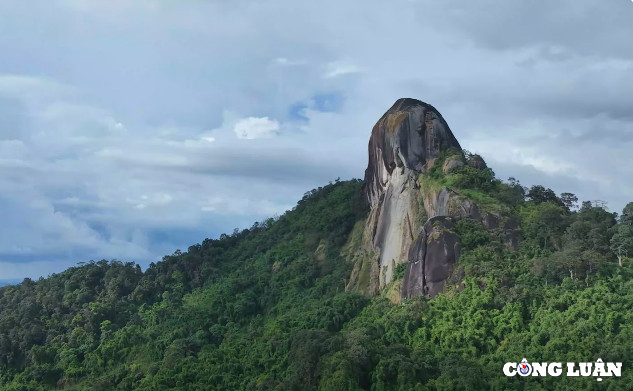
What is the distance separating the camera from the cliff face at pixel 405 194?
172ft

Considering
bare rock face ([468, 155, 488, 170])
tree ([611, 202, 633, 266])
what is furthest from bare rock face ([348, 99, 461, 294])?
tree ([611, 202, 633, 266])

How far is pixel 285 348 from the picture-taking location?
4869 centimetres

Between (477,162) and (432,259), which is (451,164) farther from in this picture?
(432,259)

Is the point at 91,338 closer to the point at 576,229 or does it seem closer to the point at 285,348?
the point at 285,348

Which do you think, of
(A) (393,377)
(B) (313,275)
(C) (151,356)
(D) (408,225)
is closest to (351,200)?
(B) (313,275)

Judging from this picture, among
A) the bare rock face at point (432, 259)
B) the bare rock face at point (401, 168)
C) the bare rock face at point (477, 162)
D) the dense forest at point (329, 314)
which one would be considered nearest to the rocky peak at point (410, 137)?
the bare rock face at point (401, 168)

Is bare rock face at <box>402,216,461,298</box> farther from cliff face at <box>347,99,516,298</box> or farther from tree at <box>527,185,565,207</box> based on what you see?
tree at <box>527,185,565,207</box>

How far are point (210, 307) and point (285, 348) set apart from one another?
17.1 m

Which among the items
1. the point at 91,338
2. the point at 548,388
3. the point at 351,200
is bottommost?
the point at 548,388

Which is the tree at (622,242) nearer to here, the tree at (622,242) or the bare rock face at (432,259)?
the tree at (622,242)

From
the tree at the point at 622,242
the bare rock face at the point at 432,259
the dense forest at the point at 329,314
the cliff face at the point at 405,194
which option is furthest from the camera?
the cliff face at the point at 405,194

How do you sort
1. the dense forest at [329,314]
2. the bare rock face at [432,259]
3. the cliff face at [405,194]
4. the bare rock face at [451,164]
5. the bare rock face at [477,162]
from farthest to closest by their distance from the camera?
1. the bare rock face at [477,162]
2. the bare rock face at [451,164]
3. the cliff face at [405,194]
4. the bare rock face at [432,259]
5. the dense forest at [329,314]

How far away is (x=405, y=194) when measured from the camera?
58.1 m

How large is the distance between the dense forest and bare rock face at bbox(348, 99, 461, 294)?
13.2 ft
